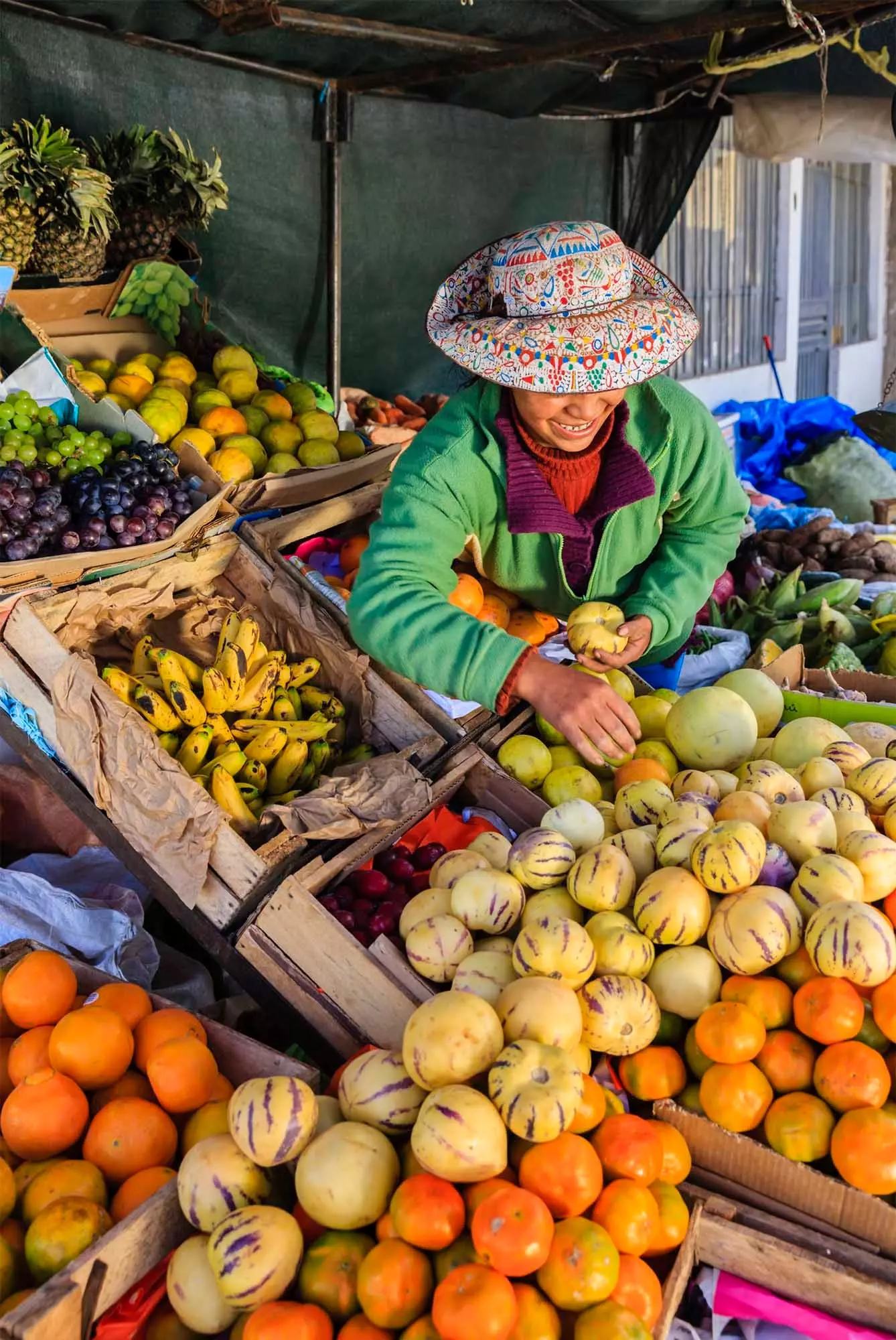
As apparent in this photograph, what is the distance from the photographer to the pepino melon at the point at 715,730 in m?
2.26

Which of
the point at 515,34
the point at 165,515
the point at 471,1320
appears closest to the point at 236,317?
the point at 515,34

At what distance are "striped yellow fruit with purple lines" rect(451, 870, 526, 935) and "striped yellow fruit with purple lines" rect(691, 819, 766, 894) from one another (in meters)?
0.30

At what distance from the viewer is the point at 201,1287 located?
133 centimetres

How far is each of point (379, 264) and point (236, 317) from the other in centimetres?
108

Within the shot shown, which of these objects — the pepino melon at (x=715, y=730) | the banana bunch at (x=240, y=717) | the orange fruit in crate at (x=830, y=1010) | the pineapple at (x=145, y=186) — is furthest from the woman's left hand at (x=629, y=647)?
the pineapple at (x=145, y=186)

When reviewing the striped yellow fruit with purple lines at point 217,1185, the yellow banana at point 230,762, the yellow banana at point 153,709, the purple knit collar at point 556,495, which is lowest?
the yellow banana at point 230,762

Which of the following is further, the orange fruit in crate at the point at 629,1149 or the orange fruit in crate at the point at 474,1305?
the orange fruit in crate at the point at 629,1149

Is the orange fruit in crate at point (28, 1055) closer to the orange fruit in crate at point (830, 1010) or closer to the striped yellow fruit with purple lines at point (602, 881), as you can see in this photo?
the striped yellow fruit with purple lines at point (602, 881)

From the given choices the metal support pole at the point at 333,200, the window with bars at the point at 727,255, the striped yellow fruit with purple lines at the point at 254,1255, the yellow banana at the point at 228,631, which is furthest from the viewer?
the window with bars at the point at 727,255

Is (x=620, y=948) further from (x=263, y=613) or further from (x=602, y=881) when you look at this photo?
(x=263, y=613)

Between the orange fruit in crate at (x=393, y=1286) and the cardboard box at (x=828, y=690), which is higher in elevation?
the orange fruit in crate at (x=393, y=1286)

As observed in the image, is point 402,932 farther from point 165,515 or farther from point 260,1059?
point 165,515

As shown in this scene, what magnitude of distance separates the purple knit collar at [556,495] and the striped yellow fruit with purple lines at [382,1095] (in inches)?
51.4

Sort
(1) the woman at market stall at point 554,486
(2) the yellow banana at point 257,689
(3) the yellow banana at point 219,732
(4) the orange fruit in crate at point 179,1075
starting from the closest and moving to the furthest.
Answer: (4) the orange fruit in crate at point 179,1075, (1) the woman at market stall at point 554,486, (3) the yellow banana at point 219,732, (2) the yellow banana at point 257,689
